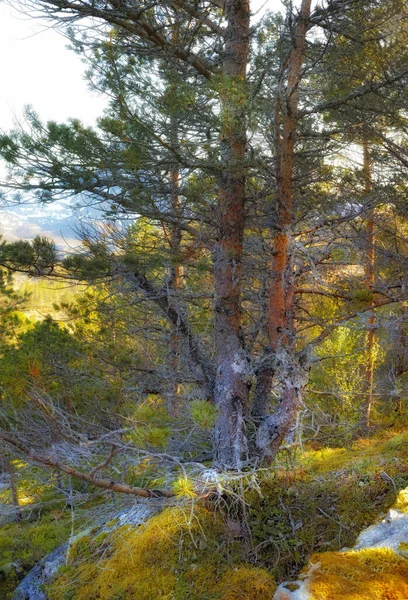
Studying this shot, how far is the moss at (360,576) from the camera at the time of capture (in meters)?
1.80

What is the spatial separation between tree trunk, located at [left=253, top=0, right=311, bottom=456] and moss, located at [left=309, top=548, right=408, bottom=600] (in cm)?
212

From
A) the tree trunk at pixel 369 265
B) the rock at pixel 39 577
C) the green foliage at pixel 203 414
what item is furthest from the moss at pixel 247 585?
the rock at pixel 39 577

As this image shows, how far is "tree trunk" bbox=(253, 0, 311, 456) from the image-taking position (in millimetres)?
4234

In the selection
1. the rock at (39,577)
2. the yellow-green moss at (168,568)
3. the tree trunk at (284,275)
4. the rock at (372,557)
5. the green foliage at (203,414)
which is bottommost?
the rock at (39,577)

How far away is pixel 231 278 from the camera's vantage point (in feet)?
15.3

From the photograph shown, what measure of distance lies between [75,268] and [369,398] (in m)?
8.87

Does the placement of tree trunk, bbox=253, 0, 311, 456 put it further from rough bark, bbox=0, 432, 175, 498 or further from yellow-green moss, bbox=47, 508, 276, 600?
rough bark, bbox=0, 432, 175, 498

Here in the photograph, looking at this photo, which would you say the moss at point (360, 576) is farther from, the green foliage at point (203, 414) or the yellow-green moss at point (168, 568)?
the green foliage at point (203, 414)

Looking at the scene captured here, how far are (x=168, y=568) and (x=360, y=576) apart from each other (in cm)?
172

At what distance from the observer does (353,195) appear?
504 cm

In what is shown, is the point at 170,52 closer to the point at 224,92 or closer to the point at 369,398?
the point at 224,92

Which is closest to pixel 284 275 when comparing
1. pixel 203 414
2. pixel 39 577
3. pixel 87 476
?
pixel 203 414

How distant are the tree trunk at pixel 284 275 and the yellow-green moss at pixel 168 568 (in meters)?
1.28

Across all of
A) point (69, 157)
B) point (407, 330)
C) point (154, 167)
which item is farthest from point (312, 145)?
point (407, 330)
